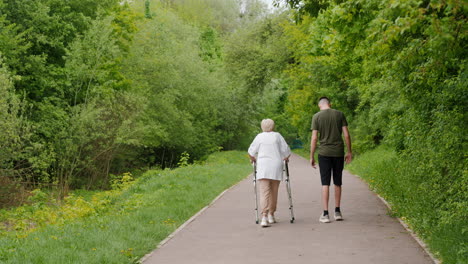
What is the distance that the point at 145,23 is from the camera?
39844mm

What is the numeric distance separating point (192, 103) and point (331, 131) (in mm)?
31729

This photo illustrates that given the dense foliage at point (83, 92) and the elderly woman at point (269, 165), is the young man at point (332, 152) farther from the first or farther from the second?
the dense foliage at point (83, 92)

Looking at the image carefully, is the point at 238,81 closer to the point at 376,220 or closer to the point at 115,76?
the point at 115,76

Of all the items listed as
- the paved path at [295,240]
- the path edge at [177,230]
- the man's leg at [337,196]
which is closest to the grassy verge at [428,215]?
the paved path at [295,240]

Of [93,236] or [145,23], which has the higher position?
[145,23]

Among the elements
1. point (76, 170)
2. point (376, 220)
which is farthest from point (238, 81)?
point (376, 220)

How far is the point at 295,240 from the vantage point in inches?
339

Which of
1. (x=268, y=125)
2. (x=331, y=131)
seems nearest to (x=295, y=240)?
(x=331, y=131)

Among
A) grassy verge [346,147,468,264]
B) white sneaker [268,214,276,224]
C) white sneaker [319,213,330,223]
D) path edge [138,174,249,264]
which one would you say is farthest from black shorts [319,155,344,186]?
path edge [138,174,249,264]

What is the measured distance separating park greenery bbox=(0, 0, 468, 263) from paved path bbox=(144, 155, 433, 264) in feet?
1.29

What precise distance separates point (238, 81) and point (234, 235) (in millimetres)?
31670

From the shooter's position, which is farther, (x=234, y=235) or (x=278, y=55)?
(x=278, y=55)

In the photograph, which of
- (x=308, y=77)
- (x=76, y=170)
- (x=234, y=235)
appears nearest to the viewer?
(x=234, y=235)

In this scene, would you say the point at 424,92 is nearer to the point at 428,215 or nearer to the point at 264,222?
the point at 428,215
